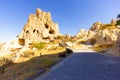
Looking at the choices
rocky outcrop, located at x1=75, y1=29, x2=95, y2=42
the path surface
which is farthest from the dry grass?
rocky outcrop, located at x1=75, y1=29, x2=95, y2=42

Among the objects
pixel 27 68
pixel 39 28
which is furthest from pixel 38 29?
pixel 27 68

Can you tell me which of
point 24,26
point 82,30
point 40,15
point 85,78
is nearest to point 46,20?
point 40,15

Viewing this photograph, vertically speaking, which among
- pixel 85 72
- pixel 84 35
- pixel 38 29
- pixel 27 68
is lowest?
pixel 27 68

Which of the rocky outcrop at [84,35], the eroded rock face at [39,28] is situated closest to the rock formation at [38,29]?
the eroded rock face at [39,28]

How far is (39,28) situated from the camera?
297 ft

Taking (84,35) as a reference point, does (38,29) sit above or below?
above

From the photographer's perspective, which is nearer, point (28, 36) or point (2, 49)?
point (2, 49)

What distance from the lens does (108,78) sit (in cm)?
1173

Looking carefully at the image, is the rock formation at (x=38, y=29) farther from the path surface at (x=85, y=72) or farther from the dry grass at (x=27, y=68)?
the path surface at (x=85, y=72)

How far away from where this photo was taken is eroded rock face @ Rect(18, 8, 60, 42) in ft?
278

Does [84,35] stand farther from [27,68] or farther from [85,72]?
[85,72]

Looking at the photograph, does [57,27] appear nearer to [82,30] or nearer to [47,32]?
[47,32]

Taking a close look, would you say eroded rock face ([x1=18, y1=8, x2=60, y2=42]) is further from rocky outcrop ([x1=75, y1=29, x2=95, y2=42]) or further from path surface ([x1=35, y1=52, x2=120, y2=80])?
path surface ([x1=35, y1=52, x2=120, y2=80])

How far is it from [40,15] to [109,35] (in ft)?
172
